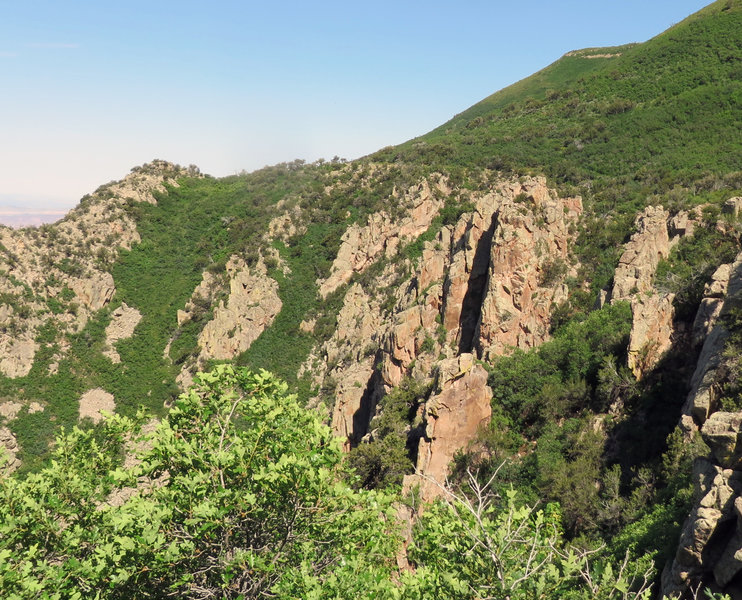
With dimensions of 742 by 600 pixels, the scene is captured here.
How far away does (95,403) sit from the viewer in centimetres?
4594

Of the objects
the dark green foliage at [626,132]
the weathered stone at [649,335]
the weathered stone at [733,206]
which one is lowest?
the weathered stone at [649,335]

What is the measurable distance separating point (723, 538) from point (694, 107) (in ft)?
195

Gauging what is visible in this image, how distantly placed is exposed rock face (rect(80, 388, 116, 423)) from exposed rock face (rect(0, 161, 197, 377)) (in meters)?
5.81

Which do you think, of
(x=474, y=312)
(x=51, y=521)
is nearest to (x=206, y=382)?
(x=51, y=521)

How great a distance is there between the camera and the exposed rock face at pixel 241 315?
49344 mm

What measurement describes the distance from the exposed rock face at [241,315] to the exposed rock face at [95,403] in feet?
29.8

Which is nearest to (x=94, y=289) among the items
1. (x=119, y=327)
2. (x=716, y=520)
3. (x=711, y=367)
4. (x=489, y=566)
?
(x=119, y=327)

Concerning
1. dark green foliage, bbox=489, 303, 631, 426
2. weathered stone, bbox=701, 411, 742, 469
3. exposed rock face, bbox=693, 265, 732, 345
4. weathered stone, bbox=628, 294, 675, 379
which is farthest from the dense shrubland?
dark green foliage, bbox=489, 303, 631, 426

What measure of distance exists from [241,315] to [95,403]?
15568 mm

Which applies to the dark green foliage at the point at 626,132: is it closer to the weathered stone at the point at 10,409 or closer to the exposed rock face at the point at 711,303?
the exposed rock face at the point at 711,303

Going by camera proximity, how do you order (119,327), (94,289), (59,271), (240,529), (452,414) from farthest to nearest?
(94,289) → (119,327) → (59,271) → (452,414) → (240,529)

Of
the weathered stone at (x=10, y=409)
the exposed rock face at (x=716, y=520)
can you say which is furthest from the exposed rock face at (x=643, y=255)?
the weathered stone at (x=10, y=409)

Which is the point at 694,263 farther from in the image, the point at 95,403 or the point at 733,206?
the point at 95,403

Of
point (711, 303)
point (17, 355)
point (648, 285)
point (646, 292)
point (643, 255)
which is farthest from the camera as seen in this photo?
point (17, 355)
